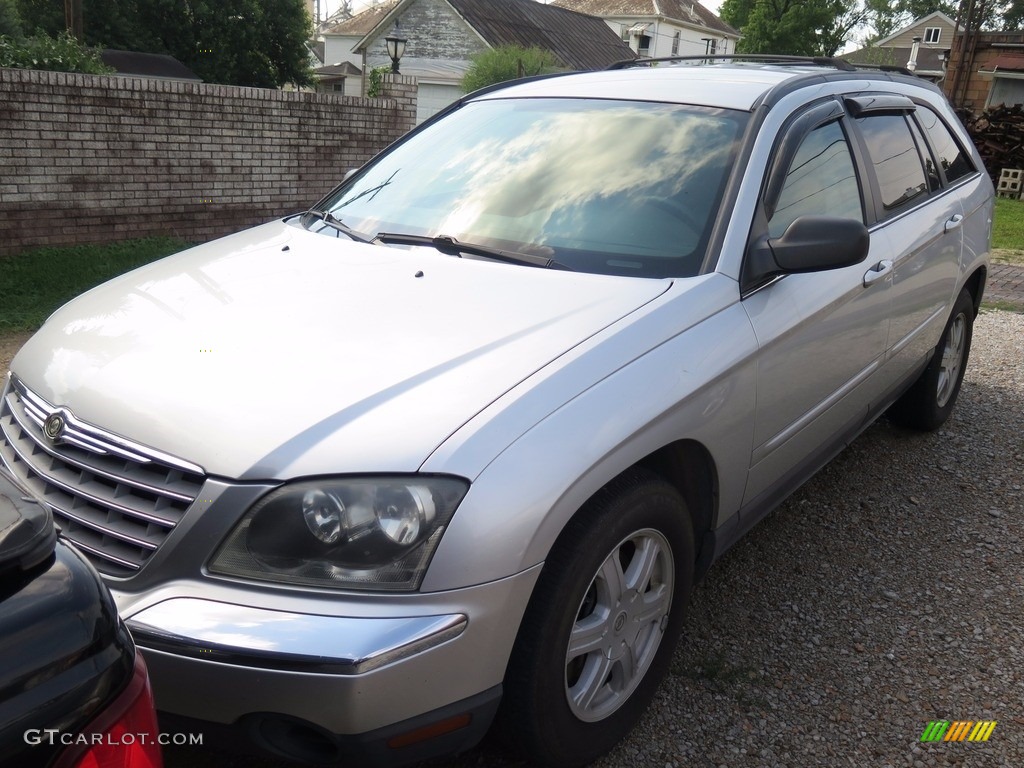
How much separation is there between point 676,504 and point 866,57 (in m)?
63.7

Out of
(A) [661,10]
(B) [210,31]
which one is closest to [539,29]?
(A) [661,10]

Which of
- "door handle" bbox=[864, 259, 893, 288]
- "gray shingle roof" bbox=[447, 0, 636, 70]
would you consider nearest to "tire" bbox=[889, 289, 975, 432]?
"door handle" bbox=[864, 259, 893, 288]

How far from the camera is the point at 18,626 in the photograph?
1.08 meters

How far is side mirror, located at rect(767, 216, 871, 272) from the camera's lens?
268 cm

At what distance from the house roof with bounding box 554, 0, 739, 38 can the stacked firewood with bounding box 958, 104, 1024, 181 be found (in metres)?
32.0

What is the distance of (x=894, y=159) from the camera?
3936mm

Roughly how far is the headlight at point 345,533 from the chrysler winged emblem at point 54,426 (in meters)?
0.58

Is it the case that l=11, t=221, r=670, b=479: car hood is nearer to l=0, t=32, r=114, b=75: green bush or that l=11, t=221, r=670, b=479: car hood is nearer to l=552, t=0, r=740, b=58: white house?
l=0, t=32, r=114, b=75: green bush

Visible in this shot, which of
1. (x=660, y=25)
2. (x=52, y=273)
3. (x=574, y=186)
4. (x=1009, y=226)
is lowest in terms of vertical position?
(x=1009, y=226)

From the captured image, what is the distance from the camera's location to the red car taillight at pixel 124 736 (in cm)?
109

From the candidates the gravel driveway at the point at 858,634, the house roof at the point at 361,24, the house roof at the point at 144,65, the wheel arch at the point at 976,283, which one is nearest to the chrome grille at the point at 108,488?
the gravel driveway at the point at 858,634

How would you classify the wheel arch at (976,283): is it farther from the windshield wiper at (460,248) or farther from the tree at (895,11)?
the tree at (895,11)

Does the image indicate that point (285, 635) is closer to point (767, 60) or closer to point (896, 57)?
point (767, 60)

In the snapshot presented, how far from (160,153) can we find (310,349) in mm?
6663
